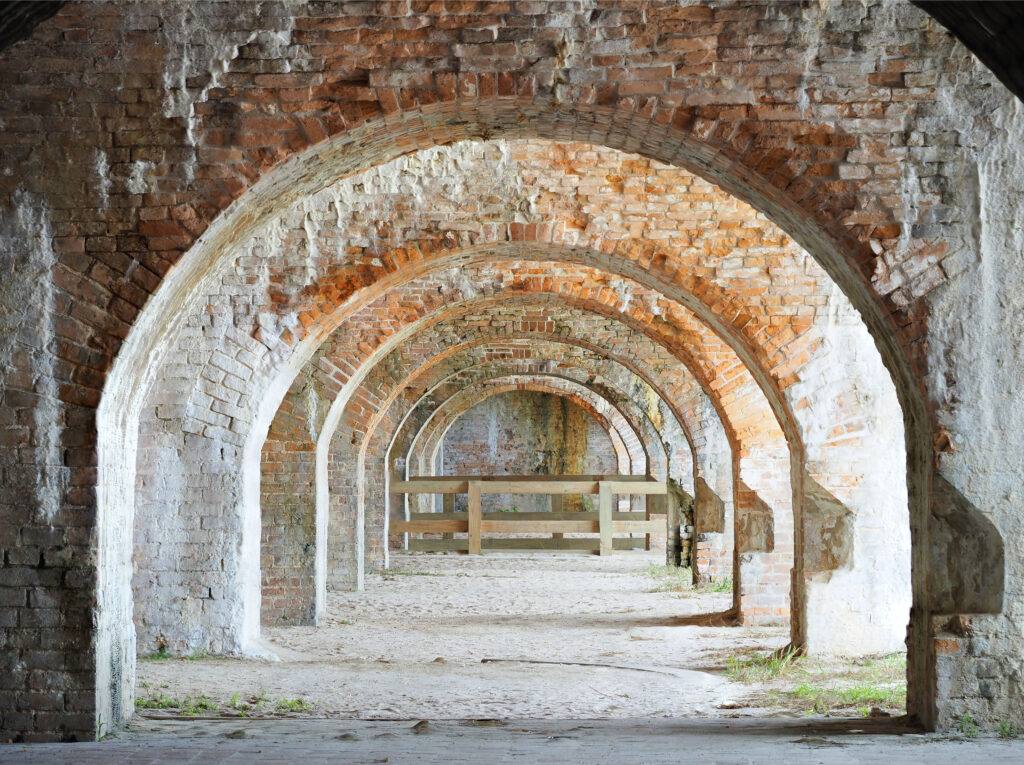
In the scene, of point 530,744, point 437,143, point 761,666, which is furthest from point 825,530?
point 437,143

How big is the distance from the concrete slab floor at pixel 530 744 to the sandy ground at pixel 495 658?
2.76ft

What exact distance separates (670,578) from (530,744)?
34.6 feet

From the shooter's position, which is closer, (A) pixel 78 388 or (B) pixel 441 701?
(A) pixel 78 388

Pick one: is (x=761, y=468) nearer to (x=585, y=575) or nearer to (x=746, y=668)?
(x=746, y=668)

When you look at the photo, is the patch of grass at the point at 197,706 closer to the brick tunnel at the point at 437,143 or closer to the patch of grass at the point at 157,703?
the patch of grass at the point at 157,703

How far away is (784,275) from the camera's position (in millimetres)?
8422

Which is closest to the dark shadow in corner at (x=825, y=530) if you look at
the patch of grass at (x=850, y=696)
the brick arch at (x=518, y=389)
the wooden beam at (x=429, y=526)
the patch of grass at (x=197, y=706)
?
the patch of grass at (x=850, y=696)

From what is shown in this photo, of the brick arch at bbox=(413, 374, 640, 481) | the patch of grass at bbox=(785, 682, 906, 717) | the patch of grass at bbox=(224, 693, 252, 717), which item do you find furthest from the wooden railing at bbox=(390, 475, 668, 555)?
the patch of grass at bbox=(224, 693, 252, 717)

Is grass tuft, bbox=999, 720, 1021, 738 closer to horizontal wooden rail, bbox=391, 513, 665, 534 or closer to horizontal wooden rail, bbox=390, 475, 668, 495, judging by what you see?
horizontal wooden rail, bbox=391, 513, 665, 534

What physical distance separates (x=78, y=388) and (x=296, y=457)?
5.78 metres

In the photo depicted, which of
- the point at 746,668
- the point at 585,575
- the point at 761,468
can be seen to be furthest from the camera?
the point at 585,575

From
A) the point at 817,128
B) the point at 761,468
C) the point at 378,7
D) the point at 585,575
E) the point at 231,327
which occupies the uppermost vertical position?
the point at 378,7

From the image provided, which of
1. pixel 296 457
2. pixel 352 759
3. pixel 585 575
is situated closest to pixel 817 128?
pixel 352 759

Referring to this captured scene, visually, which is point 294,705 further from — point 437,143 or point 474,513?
point 474,513
